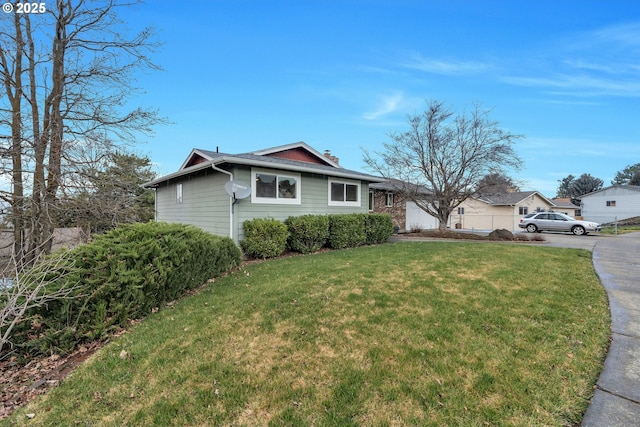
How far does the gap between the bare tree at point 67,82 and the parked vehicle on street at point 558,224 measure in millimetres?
22962

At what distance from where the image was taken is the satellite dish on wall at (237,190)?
8445 millimetres

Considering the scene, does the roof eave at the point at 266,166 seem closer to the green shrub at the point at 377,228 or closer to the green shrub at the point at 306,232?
the green shrub at the point at 306,232

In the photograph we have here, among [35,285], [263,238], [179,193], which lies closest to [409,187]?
[263,238]

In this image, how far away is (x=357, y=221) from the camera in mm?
10859

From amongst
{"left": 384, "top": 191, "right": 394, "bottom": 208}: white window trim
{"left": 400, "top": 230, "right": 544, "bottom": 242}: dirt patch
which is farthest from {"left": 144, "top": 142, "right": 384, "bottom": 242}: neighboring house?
{"left": 384, "top": 191, "right": 394, "bottom": 208}: white window trim

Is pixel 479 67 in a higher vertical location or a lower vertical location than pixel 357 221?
higher

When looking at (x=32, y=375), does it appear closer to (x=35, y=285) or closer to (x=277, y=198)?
(x=35, y=285)

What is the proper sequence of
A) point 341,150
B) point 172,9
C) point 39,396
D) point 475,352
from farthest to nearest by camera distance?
point 341,150
point 172,9
point 475,352
point 39,396

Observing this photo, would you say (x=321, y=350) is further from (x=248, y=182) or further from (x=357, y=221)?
(x=357, y=221)

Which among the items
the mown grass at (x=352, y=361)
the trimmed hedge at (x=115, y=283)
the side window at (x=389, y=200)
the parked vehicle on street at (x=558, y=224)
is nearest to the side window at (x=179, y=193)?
the trimmed hedge at (x=115, y=283)

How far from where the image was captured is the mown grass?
224 centimetres

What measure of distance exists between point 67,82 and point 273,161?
18.5ft

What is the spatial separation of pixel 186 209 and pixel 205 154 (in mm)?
2514

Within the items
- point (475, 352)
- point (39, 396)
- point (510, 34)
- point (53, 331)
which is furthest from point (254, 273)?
point (510, 34)
